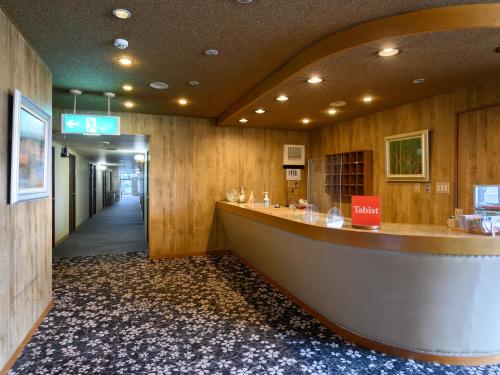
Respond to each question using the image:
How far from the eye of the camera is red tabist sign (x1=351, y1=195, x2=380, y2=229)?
2746 millimetres

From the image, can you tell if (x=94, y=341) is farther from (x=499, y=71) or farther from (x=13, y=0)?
(x=499, y=71)

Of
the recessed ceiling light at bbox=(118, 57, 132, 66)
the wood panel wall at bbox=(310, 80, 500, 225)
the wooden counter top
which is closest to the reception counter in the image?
the wooden counter top

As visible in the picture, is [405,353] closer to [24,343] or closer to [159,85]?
[24,343]

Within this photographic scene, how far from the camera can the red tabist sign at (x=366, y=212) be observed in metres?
2.75

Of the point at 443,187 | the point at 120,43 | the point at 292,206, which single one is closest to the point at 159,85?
the point at 120,43

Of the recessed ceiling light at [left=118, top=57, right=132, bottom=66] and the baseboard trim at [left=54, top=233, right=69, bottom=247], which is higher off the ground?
the recessed ceiling light at [left=118, top=57, right=132, bottom=66]

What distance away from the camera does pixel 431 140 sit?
4.31m

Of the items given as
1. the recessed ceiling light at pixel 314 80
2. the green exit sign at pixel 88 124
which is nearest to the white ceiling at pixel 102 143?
the green exit sign at pixel 88 124

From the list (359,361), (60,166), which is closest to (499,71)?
(359,361)

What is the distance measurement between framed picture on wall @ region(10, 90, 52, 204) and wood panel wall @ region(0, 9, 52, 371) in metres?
0.06

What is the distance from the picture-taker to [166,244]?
6125 mm

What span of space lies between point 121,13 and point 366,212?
2.50 meters

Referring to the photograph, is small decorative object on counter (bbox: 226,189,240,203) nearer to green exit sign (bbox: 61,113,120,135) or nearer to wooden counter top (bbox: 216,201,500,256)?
green exit sign (bbox: 61,113,120,135)

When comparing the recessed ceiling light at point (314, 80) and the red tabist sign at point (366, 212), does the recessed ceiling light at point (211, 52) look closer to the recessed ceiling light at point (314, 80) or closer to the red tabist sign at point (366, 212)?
the recessed ceiling light at point (314, 80)
